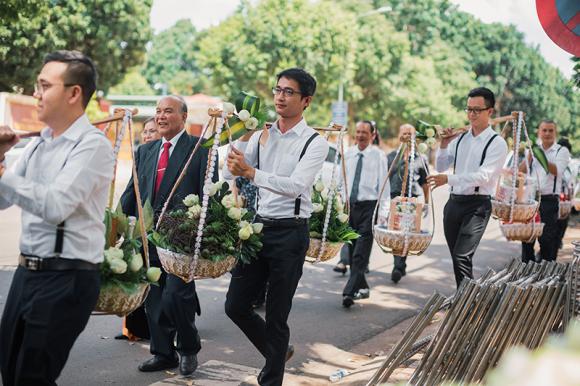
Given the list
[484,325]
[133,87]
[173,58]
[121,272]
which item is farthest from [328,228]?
[173,58]

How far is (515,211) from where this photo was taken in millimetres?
7719

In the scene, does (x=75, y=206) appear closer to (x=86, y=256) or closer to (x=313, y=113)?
(x=86, y=256)

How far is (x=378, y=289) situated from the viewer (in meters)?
9.98

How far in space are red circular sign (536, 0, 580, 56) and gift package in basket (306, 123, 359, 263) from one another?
2.06m

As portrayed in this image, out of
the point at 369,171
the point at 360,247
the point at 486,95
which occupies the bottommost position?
the point at 360,247

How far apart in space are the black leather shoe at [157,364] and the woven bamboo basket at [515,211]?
12.1 ft

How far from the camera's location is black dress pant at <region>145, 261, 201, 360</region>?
574 centimetres

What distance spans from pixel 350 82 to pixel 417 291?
3048 cm

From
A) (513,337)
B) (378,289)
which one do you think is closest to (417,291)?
(378,289)

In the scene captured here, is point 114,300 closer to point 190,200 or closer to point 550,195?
point 190,200

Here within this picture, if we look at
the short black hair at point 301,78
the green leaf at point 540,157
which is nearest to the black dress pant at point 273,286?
the short black hair at point 301,78

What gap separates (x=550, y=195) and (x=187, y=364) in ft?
20.5

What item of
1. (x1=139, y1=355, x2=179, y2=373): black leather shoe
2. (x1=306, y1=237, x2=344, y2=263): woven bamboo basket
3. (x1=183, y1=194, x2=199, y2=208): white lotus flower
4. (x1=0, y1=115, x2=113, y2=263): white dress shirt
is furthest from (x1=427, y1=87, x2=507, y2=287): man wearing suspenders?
(x1=0, y1=115, x2=113, y2=263): white dress shirt

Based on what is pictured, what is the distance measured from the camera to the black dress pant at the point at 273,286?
505 cm
